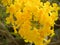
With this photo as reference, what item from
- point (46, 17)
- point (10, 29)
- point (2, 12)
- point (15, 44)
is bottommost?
point (15, 44)

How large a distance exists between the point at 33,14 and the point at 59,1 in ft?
3.56

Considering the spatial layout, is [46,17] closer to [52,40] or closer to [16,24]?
[16,24]

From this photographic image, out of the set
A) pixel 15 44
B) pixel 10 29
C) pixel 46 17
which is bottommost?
pixel 15 44

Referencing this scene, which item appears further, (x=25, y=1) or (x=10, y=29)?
(x=10, y=29)

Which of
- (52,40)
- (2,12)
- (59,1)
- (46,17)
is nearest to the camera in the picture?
(46,17)

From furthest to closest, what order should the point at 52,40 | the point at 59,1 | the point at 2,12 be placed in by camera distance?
1. the point at 59,1
2. the point at 52,40
3. the point at 2,12

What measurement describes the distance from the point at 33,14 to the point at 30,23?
0.05 meters

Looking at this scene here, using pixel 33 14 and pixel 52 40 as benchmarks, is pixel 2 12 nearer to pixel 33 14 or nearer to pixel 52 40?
pixel 52 40

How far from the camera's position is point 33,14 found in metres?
0.95

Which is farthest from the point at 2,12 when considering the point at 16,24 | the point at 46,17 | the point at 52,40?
the point at 46,17

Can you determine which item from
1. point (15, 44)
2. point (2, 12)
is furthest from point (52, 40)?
point (2, 12)

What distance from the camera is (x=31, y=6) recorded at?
93cm

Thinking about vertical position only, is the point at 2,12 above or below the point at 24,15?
below

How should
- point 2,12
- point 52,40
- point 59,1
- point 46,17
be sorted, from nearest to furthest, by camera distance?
point 46,17 < point 2,12 < point 52,40 < point 59,1
